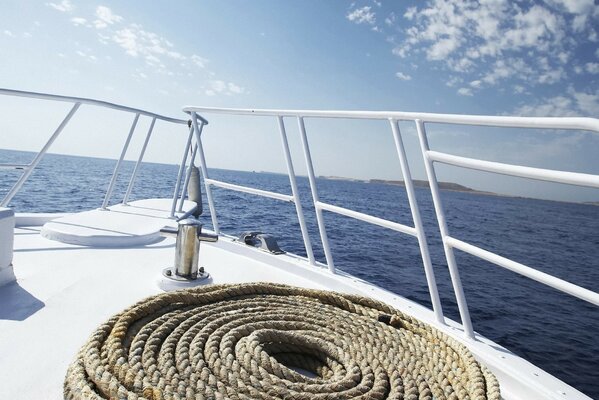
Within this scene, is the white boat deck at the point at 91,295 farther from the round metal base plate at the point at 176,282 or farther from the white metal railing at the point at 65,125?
the white metal railing at the point at 65,125

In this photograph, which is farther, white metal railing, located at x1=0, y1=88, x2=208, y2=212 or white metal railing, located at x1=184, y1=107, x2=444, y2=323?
white metal railing, located at x1=0, y1=88, x2=208, y2=212

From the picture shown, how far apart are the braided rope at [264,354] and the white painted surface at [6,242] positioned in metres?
0.79

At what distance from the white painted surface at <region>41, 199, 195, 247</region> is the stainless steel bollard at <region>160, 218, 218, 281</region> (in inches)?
37.1

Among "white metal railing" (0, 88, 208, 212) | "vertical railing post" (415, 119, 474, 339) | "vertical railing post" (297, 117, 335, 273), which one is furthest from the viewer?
"white metal railing" (0, 88, 208, 212)

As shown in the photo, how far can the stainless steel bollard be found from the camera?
1711 millimetres

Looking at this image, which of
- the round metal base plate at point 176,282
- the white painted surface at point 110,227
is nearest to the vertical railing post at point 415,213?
the round metal base plate at point 176,282

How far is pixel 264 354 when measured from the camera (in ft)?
3.80

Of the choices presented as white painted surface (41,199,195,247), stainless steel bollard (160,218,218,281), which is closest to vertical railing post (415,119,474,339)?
stainless steel bollard (160,218,218,281)

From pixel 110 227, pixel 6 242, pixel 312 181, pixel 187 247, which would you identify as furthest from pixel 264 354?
pixel 110 227

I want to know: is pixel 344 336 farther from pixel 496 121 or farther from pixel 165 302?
pixel 496 121

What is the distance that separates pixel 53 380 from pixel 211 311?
1.67 feet

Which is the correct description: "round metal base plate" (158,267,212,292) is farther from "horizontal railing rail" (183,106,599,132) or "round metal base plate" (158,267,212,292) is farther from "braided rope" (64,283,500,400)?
"horizontal railing rail" (183,106,599,132)

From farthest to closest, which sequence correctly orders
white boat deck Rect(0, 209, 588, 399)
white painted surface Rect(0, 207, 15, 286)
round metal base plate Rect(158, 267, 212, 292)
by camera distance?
round metal base plate Rect(158, 267, 212, 292) < white painted surface Rect(0, 207, 15, 286) < white boat deck Rect(0, 209, 588, 399)

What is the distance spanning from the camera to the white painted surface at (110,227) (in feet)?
8.43
